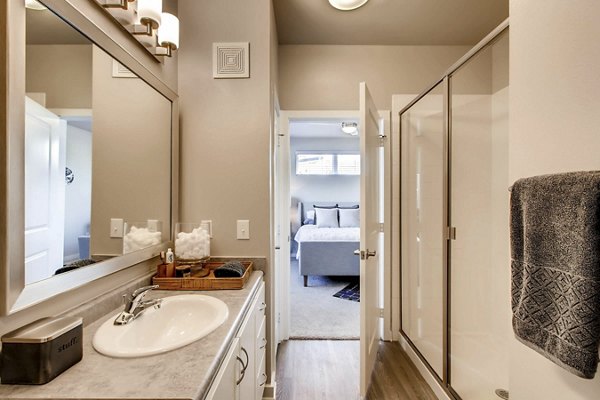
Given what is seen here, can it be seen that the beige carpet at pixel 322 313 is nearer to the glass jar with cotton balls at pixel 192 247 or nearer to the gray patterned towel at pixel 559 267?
the glass jar with cotton balls at pixel 192 247

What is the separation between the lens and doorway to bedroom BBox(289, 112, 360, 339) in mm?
2936

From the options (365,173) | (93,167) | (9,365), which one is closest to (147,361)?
(9,365)

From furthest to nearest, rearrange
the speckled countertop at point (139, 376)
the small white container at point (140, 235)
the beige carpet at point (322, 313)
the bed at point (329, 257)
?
the bed at point (329, 257) → the beige carpet at point (322, 313) → the small white container at point (140, 235) → the speckled countertop at point (139, 376)

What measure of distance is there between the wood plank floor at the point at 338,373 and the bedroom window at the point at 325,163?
4.18 metres

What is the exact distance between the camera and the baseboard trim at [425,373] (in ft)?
5.95

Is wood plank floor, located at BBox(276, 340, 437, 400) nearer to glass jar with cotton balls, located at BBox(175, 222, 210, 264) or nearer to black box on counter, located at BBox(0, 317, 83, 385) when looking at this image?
glass jar with cotton balls, located at BBox(175, 222, 210, 264)

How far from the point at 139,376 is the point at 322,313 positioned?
2702 millimetres

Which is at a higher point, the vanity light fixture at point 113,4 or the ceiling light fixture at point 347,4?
the ceiling light fixture at point 347,4

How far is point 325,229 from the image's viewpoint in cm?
486

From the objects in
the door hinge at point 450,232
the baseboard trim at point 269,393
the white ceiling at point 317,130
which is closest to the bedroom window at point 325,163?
the white ceiling at point 317,130

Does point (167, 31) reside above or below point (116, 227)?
above

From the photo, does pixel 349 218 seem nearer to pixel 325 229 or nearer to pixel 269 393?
pixel 325 229

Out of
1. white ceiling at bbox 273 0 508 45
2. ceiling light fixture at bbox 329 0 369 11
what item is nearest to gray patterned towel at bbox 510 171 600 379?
ceiling light fixture at bbox 329 0 369 11

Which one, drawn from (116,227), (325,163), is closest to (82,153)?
(116,227)
